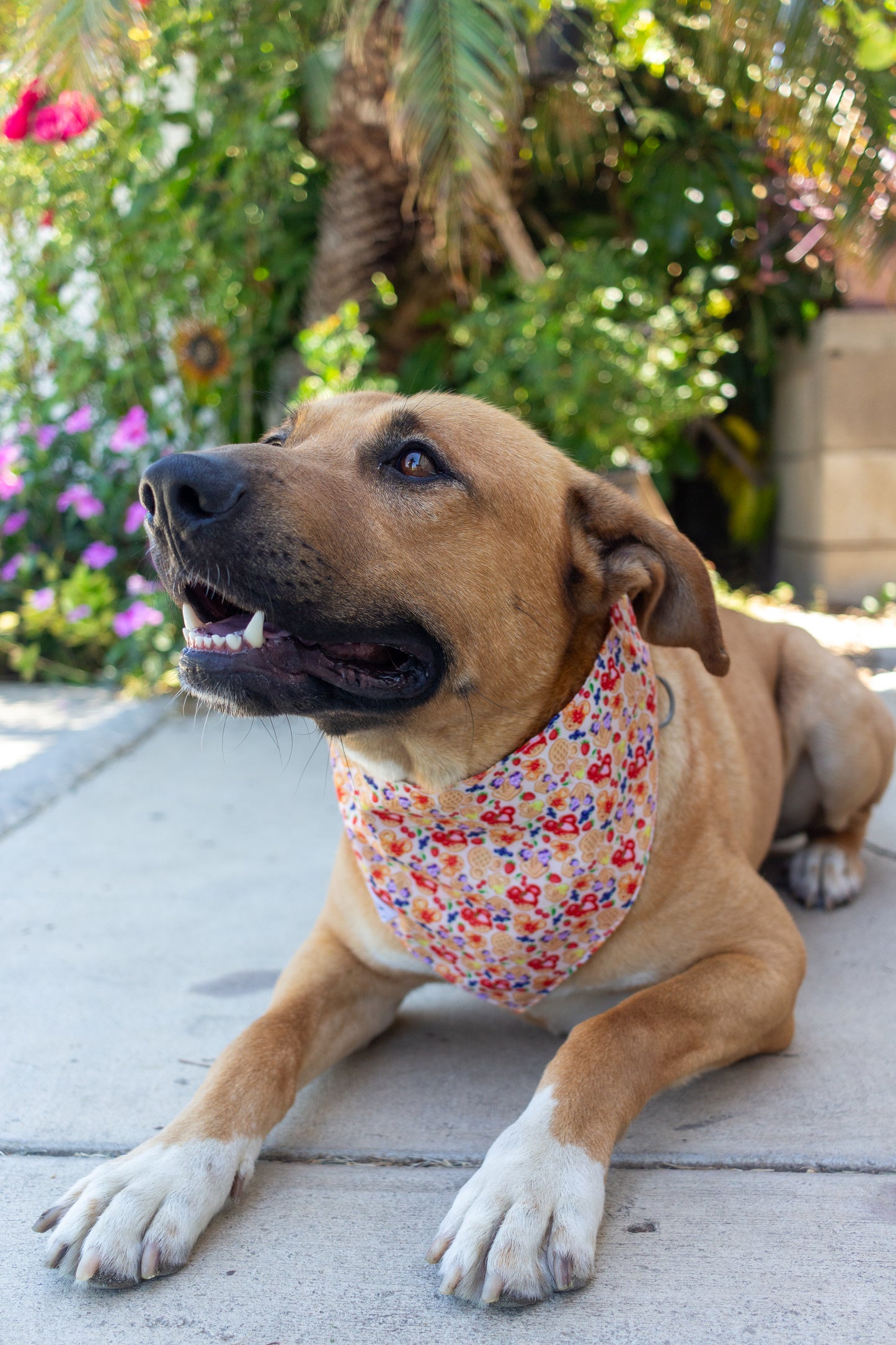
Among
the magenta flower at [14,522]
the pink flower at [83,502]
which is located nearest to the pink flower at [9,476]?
the magenta flower at [14,522]

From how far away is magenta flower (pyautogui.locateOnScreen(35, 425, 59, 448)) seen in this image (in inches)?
247

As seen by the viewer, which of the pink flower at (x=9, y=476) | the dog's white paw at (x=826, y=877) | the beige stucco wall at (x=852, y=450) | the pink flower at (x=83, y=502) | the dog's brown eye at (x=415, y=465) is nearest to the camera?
the dog's brown eye at (x=415, y=465)

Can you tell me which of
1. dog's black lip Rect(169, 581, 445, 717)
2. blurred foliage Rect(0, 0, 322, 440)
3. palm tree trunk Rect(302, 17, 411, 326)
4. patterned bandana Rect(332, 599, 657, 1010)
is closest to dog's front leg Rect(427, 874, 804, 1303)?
patterned bandana Rect(332, 599, 657, 1010)

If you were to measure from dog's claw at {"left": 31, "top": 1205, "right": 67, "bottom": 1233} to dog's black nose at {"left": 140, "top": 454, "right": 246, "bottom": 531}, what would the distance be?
1100 mm

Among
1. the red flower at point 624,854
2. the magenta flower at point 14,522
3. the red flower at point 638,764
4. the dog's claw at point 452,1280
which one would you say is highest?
the red flower at point 638,764

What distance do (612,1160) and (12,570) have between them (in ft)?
17.0

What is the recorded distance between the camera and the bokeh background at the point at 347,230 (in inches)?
203

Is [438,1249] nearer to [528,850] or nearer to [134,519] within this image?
[528,850]

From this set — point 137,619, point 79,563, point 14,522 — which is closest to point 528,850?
point 137,619

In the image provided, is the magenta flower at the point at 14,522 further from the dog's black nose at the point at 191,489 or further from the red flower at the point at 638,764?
the red flower at the point at 638,764

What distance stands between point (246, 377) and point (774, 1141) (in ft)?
16.4

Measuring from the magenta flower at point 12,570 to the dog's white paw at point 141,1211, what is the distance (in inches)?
191

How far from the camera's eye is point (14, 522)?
6.18 m

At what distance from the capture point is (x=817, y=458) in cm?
726
